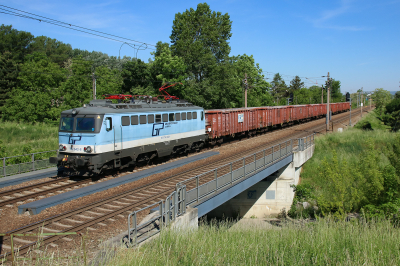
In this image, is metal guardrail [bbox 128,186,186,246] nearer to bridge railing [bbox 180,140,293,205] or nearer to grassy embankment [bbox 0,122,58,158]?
bridge railing [bbox 180,140,293,205]

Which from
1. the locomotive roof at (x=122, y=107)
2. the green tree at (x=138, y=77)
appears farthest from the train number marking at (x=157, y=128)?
the green tree at (x=138, y=77)

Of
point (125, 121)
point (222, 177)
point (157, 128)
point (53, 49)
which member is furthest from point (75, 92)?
point (53, 49)

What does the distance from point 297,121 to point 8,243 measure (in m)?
42.3

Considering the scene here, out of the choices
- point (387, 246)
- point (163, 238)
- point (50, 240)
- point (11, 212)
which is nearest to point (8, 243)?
point (50, 240)

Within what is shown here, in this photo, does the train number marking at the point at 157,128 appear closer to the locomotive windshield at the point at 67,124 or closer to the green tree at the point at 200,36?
the locomotive windshield at the point at 67,124

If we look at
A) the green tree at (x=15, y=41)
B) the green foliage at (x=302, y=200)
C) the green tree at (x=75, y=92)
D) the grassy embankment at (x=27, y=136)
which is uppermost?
the green tree at (x=15, y=41)

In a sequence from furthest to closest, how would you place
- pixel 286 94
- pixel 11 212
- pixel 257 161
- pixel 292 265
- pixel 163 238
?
1. pixel 286 94
2. pixel 257 161
3. pixel 11 212
4. pixel 163 238
5. pixel 292 265

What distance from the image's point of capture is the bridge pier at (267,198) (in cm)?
2236

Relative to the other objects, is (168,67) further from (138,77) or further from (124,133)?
(124,133)

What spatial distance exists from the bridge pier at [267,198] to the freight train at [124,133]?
15.7ft

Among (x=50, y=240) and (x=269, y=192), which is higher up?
(x=50, y=240)

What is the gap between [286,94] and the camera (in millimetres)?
128500

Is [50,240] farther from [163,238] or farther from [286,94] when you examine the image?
[286,94]

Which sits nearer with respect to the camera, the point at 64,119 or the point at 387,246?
the point at 387,246
